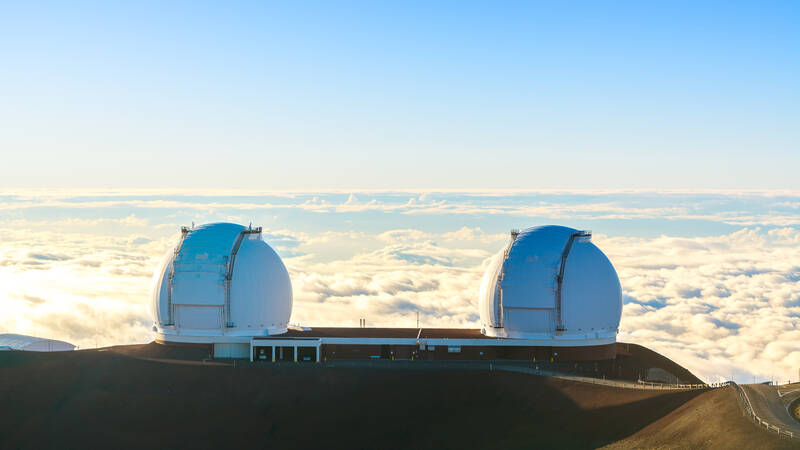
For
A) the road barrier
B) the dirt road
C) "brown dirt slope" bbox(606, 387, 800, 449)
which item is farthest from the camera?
the dirt road

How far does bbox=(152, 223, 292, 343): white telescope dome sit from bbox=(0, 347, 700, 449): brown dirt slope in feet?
14.8

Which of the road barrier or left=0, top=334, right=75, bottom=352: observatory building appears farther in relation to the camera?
left=0, top=334, right=75, bottom=352: observatory building

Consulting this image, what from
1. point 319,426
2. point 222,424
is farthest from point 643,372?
point 222,424

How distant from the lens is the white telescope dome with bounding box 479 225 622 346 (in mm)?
63562

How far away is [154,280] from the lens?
66.1 metres

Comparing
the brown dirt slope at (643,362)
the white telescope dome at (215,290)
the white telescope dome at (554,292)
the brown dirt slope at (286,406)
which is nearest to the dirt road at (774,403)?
the brown dirt slope at (286,406)

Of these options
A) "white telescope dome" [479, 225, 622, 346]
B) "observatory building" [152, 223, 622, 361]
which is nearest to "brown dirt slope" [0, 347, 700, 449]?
"observatory building" [152, 223, 622, 361]

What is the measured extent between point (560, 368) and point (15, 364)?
36081 mm

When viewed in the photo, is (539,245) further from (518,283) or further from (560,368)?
(560,368)

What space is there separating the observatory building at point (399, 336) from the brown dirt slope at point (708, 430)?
18997mm

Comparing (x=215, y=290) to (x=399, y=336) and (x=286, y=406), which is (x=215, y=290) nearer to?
(x=286, y=406)

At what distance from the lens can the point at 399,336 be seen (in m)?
65.4

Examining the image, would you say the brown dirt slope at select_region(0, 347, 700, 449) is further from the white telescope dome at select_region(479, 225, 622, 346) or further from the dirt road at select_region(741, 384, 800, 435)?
the white telescope dome at select_region(479, 225, 622, 346)

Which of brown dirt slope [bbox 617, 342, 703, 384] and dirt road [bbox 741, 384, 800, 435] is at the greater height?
dirt road [bbox 741, 384, 800, 435]
